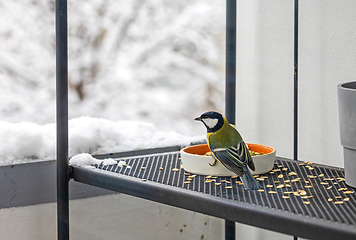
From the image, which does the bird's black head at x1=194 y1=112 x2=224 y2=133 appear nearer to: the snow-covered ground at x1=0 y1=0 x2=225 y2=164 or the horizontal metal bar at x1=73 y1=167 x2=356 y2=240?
the horizontal metal bar at x1=73 y1=167 x2=356 y2=240

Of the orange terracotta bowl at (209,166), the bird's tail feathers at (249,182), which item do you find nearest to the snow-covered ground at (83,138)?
the orange terracotta bowl at (209,166)

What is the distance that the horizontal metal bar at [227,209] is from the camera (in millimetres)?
465

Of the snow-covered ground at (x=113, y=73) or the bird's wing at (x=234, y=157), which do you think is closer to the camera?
the bird's wing at (x=234, y=157)

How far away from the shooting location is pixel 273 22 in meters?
1.17

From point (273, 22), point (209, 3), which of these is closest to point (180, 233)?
point (273, 22)

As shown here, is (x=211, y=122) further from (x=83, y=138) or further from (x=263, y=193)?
(x=83, y=138)

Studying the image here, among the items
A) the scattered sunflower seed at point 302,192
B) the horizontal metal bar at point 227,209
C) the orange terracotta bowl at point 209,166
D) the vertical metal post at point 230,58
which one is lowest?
the horizontal metal bar at point 227,209

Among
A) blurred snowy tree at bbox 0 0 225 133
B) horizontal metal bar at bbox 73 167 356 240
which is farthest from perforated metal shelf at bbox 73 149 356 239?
blurred snowy tree at bbox 0 0 225 133

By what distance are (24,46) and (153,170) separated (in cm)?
57

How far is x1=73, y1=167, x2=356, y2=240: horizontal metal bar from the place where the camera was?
1.52 ft

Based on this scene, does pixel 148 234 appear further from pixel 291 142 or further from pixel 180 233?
pixel 291 142

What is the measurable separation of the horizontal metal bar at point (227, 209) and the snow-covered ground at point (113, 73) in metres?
0.34

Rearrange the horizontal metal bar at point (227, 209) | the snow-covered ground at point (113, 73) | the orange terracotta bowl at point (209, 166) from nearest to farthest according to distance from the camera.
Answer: the horizontal metal bar at point (227, 209) < the orange terracotta bowl at point (209, 166) < the snow-covered ground at point (113, 73)

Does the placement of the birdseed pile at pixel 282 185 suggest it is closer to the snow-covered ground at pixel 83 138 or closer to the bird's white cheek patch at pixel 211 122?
the bird's white cheek patch at pixel 211 122
